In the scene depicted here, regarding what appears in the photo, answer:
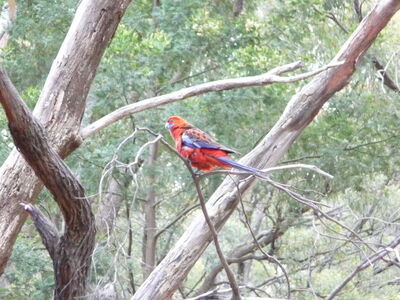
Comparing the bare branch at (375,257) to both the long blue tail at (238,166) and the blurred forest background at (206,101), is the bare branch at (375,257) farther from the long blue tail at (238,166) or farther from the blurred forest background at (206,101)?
the blurred forest background at (206,101)

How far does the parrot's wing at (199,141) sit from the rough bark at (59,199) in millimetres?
632

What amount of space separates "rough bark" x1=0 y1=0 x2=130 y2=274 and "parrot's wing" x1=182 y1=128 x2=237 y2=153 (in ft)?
3.32

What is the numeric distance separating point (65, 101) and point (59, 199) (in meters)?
0.84

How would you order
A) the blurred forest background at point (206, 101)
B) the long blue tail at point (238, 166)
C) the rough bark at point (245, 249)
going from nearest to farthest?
the long blue tail at point (238, 166) → the blurred forest background at point (206, 101) → the rough bark at point (245, 249)

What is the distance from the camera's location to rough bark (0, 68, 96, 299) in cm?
409

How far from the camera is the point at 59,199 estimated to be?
4492 millimetres

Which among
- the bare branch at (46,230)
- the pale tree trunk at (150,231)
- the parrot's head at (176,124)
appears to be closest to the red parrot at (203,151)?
the parrot's head at (176,124)

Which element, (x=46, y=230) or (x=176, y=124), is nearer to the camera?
(x=176, y=124)

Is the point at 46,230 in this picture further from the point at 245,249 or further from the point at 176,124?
the point at 245,249

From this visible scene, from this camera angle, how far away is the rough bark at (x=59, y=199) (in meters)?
4.09

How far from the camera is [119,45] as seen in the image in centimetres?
771

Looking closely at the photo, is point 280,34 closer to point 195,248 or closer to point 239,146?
point 239,146

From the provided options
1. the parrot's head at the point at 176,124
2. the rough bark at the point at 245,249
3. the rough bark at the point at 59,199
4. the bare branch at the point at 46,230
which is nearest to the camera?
the rough bark at the point at 59,199

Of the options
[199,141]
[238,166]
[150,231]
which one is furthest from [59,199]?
[150,231]
